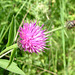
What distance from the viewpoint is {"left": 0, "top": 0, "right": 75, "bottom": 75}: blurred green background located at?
3.94ft

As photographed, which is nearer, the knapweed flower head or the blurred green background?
the knapweed flower head

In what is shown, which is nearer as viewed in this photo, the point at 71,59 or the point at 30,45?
the point at 30,45

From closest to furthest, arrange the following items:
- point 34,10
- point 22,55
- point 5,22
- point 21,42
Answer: point 21,42 → point 5,22 → point 22,55 → point 34,10

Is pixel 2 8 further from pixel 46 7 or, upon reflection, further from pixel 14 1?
pixel 46 7

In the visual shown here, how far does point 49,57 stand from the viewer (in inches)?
58.2

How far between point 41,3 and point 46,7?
0.08 meters

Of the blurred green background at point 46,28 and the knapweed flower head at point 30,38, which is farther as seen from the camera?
the blurred green background at point 46,28

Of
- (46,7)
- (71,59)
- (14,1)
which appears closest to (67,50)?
(71,59)

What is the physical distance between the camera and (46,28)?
131 cm

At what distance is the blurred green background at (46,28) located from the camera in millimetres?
1201

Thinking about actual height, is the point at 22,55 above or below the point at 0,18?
below

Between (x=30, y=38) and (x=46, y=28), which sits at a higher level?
(x=46, y=28)

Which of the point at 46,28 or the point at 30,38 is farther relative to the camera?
the point at 46,28

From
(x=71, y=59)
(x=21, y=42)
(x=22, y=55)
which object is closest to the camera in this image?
(x=21, y=42)
